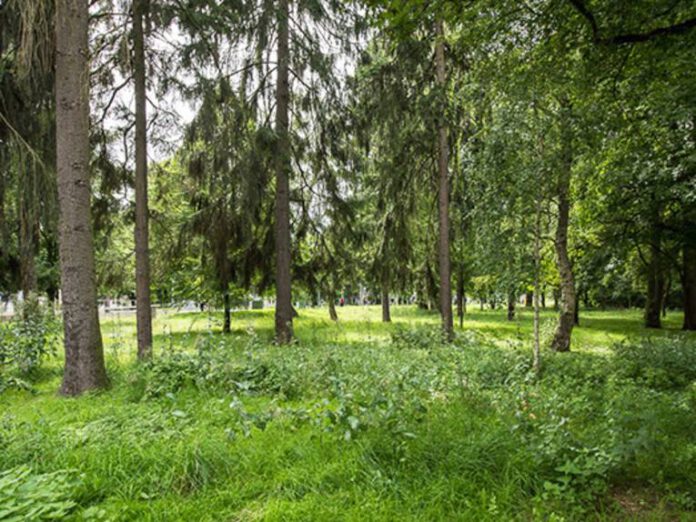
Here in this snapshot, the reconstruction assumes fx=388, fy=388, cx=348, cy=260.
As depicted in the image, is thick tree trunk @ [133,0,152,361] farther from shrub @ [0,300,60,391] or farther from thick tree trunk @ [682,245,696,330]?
thick tree trunk @ [682,245,696,330]

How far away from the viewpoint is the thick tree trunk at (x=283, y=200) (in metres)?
9.31

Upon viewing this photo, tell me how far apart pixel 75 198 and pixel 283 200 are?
5162 mm

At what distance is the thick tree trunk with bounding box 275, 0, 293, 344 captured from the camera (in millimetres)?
9312

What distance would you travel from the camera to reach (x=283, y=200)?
9.78 meters

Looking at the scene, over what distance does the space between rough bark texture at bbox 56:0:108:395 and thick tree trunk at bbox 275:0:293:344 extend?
14.5ft

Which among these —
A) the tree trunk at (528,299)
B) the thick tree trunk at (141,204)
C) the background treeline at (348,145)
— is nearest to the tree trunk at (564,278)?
the background treeline at (348,145)

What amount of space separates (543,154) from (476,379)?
394 centimetres

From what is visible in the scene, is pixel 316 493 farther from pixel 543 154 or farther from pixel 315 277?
pixel 315 277

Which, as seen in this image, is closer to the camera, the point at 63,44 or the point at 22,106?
the point at 63,44

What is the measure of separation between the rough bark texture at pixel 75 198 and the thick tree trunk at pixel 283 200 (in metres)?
4.43

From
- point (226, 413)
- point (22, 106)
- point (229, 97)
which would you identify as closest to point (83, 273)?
point (226, 413)

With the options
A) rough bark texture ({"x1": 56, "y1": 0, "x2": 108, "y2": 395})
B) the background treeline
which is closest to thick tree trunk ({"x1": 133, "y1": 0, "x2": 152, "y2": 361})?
the background treeline

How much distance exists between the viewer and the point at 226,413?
13.1ft

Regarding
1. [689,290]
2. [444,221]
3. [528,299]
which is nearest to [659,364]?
[444,221]
